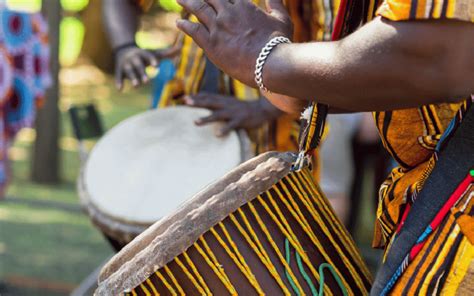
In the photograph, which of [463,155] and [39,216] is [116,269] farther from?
[39,216]

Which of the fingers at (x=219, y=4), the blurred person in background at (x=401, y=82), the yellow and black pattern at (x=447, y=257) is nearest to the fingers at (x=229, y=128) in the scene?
the blurred person in background at (x=401, y=82)

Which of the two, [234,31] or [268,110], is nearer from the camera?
[234,31]

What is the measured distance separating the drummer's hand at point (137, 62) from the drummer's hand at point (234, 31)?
1367 mm

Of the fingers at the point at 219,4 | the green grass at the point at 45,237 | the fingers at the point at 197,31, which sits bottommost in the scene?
the green grass at the point at 45,237

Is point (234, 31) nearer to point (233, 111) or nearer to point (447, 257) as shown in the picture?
point (447, 257)

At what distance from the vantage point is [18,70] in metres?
4.04

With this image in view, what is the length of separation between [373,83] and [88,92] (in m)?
8.55

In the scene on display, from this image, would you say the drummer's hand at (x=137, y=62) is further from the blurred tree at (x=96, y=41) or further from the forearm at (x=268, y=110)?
the blurred tree at (x=96, y=41)

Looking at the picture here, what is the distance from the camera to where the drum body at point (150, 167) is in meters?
2.41

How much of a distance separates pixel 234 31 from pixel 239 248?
38 centimetres

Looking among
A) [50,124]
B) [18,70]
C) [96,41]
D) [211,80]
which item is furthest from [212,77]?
[96,41]

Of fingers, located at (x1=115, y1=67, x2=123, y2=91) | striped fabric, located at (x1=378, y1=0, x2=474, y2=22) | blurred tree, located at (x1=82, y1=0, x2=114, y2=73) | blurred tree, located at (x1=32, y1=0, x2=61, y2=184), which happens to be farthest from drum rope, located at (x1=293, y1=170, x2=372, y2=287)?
blurred tree, located at (x1=82, y1=0, x2=114, y2=73)

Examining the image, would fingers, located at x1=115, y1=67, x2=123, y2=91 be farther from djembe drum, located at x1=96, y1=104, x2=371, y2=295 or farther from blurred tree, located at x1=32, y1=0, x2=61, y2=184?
blurred tree, located at x1=32, y1=0, x2=61, y2=184

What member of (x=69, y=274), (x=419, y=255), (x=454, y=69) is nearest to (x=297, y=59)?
(x=454, y=69)
